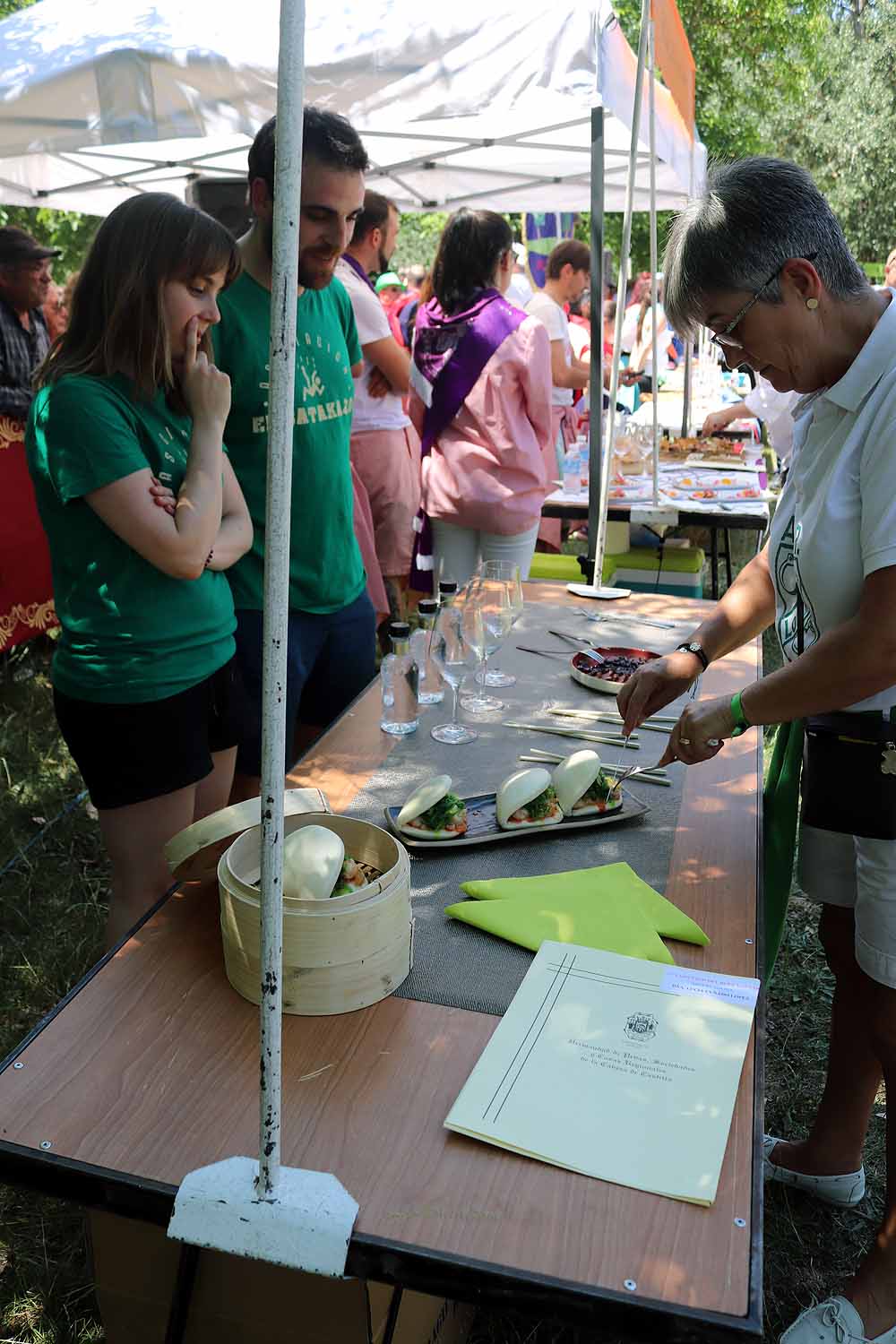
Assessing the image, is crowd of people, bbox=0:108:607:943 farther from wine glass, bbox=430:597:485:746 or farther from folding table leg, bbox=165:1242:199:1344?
folding table leg, bbox=165:1242:199:1344

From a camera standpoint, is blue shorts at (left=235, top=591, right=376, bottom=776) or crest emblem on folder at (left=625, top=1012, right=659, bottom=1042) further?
blue shorts at (left=235, top=591, right=376, bottom=776)

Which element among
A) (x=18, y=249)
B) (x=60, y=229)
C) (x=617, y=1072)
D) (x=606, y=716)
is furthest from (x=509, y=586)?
(x=60, y=229)

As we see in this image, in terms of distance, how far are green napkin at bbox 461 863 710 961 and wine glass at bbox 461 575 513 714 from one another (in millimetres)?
709

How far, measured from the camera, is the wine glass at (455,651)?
2119mm

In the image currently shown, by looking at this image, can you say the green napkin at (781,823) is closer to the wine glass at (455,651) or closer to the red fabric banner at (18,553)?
the wine glass at (455,651)

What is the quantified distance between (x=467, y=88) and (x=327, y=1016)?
373cm

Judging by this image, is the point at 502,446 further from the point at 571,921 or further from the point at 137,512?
the point at 571,921

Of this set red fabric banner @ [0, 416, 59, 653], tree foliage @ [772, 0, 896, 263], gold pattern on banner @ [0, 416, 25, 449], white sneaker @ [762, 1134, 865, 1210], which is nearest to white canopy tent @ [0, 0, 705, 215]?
gold pattern on banner @ [0, 416, 25, 449]

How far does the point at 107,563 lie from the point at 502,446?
2.43m

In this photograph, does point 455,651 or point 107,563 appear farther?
point 455,651

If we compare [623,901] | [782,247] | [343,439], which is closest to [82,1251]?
[623,901]

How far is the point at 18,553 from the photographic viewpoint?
4.92 metres

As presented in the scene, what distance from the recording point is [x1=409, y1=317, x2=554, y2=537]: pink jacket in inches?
156

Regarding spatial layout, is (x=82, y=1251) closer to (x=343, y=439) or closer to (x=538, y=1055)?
(x=538, y=1055)
